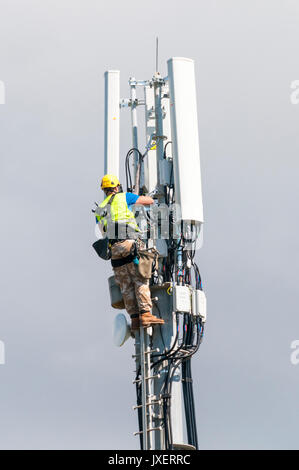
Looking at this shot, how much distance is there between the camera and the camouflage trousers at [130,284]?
23.5 metres

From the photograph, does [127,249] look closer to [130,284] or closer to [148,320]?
[130,284]

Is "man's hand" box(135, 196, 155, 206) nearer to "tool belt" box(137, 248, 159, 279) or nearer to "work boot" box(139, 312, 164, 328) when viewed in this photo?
"tool belt" box(137, 248, 159, 279)

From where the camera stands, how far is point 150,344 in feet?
78.2

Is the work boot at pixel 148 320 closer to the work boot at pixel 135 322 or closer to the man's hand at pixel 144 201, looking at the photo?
the work boot at pixel 135 322

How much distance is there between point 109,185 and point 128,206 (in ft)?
1.86

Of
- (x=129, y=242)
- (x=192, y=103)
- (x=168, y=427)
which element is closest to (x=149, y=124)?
(x=192, y=103)

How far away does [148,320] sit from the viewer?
23.4 metres

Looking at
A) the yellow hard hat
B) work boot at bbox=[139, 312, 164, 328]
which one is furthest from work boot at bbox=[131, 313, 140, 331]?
the yellow hard hat

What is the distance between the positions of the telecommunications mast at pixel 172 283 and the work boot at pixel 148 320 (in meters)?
0.11

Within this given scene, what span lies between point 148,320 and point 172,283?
0.85 metres

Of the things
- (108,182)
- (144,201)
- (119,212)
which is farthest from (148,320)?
(108,182)

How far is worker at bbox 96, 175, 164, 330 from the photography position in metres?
23.4
